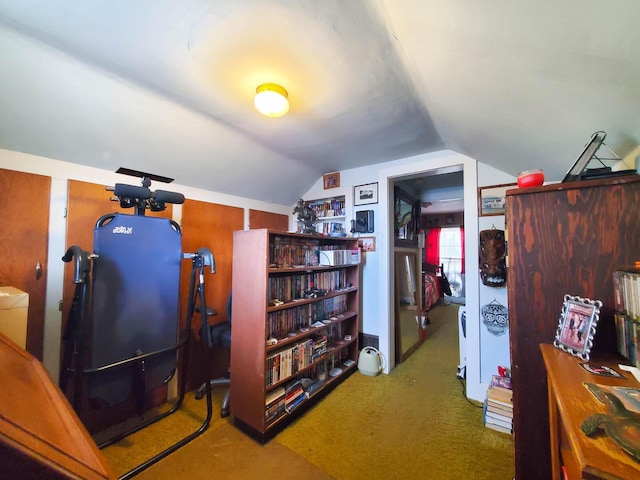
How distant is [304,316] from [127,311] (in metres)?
1.33

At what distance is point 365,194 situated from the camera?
2.96 metres

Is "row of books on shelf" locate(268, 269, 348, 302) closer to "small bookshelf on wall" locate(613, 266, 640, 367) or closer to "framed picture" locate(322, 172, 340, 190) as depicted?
"framed picture" locate(322, 172, 340, 190)

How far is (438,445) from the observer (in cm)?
169

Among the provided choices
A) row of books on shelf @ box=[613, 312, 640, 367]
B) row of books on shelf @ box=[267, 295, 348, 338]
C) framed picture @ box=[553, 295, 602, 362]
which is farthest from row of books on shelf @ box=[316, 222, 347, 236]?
row of books on shelf @ box=[613, 312, 640, 367]

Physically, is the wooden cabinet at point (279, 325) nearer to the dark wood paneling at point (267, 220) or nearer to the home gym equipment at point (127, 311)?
the home gym equipment at point (127, 311)

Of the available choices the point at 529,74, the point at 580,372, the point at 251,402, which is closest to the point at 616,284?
the point at 580,372

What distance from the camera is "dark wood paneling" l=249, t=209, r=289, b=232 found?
2.99m

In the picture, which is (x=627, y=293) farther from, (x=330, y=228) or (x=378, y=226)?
(x=330, y=228)

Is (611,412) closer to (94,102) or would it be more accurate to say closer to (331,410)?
(331,410)

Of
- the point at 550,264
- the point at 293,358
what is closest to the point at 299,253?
the point at 293,358

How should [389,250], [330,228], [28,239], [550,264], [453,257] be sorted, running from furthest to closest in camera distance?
1. [453,257]
2. [330,228]
3. [389,250]
4. [28,239]
5. [550,264]

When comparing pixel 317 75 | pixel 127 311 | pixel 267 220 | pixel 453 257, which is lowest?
pixel 127 311

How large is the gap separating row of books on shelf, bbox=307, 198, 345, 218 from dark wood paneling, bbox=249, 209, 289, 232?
44 cm

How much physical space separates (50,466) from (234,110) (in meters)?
1.90
